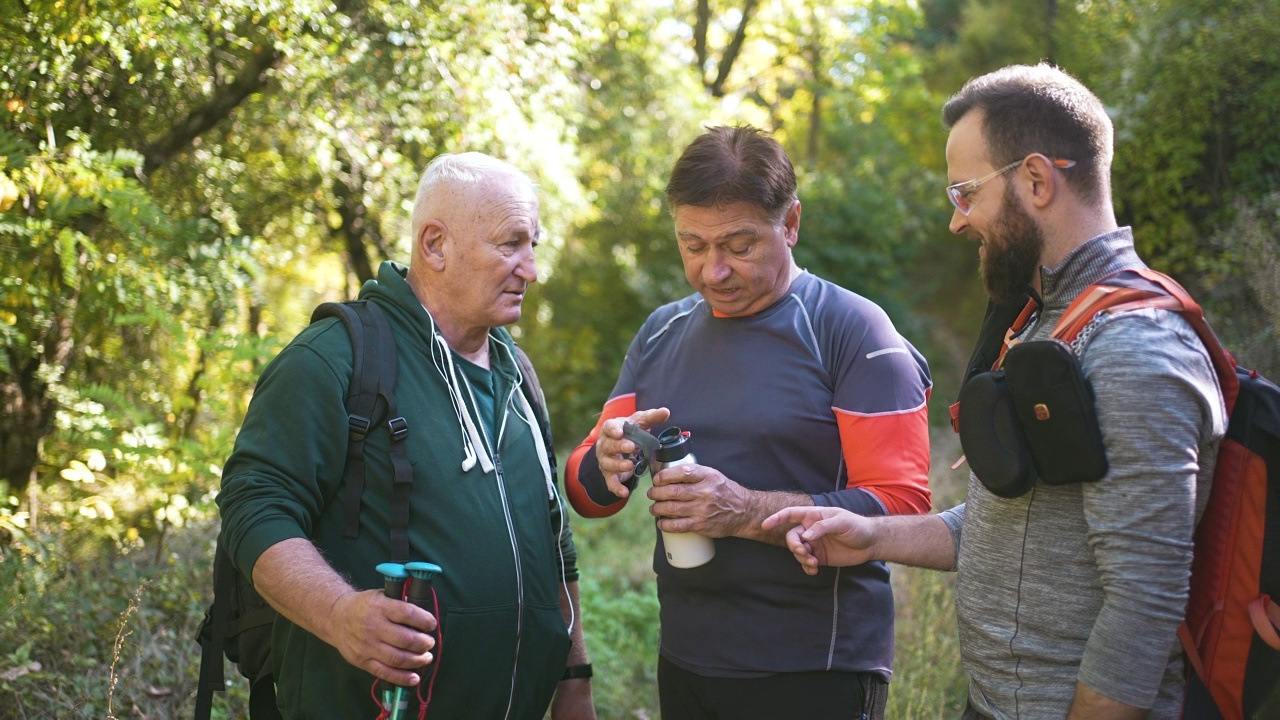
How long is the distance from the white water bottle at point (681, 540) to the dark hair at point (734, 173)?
623mm

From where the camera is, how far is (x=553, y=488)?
2697 mm

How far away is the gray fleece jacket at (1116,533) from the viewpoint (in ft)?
5.30

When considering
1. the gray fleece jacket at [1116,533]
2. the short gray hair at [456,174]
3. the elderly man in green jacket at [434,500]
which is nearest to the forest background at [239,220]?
the short gray hair at [456,174]

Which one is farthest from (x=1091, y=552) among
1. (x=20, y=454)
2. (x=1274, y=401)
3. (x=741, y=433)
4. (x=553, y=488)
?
(x=20, y=454)

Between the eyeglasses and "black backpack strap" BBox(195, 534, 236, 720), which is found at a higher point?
the eyeglasses

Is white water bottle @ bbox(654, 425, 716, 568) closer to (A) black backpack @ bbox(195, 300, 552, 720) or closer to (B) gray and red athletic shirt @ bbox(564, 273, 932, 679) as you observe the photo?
(B) gray and red athletic shirt @ bbox(564, 273, 932, 679)

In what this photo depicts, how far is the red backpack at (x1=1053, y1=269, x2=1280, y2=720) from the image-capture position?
1.68 m

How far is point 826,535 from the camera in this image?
2.22 metres

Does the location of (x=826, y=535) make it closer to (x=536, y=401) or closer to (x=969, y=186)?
(x=969, y=186)

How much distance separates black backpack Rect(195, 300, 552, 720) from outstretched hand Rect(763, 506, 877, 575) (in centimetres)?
88

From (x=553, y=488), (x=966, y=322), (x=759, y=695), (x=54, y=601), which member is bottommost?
(x=759, y=695)

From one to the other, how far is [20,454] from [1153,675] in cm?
509

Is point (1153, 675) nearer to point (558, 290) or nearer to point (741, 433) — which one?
point (741, 433)

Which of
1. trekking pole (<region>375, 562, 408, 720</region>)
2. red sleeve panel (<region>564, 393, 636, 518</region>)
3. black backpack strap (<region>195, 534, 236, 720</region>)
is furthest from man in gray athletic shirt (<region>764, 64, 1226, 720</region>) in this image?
black backpack strap (<region>195, 534, 236, 720</region>)
